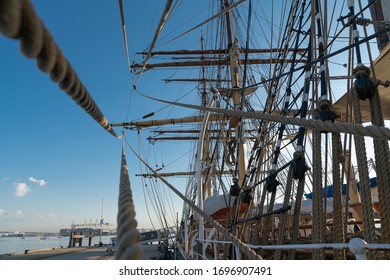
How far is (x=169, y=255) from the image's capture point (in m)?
10.4

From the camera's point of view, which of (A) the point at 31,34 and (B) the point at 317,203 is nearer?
(A) the point at 31,34

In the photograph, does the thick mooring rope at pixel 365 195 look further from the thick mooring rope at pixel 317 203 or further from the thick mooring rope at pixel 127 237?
the thick mooring rope at pixel 127 237

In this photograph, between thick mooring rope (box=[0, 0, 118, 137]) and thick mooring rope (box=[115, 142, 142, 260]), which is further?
thick mooring rope (box=[115, 142, 142, 260])

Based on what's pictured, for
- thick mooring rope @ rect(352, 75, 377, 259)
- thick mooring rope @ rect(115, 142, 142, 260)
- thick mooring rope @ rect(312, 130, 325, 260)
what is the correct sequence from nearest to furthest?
thick mooring rope @ rect(115, 142, 142, 260), thick mooring rope @ rect(352, 75, 377, 259), thick mooring rope @ rect(312, 130, 325, 260)

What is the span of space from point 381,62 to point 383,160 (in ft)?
6.73

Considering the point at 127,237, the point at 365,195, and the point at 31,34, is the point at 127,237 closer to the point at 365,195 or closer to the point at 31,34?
the point at 31,34

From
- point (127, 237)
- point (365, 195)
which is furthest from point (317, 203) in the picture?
point (127, 237)

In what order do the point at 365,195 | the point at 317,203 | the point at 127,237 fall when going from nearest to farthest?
the point at 127,237 → the point at 365,195 → the point at 317,203

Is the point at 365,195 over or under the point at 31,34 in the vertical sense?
under

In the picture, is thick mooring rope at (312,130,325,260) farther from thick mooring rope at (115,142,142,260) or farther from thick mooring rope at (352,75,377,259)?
thick mooring rope at (115,142,142,260)

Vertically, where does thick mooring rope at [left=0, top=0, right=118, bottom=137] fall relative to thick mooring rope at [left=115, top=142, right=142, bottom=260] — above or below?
above

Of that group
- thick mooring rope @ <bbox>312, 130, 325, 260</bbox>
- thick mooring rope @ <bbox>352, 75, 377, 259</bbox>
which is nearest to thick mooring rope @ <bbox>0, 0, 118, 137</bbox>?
thick mooring rope @ <bbox>352, 75, 377, 259</bbox>
